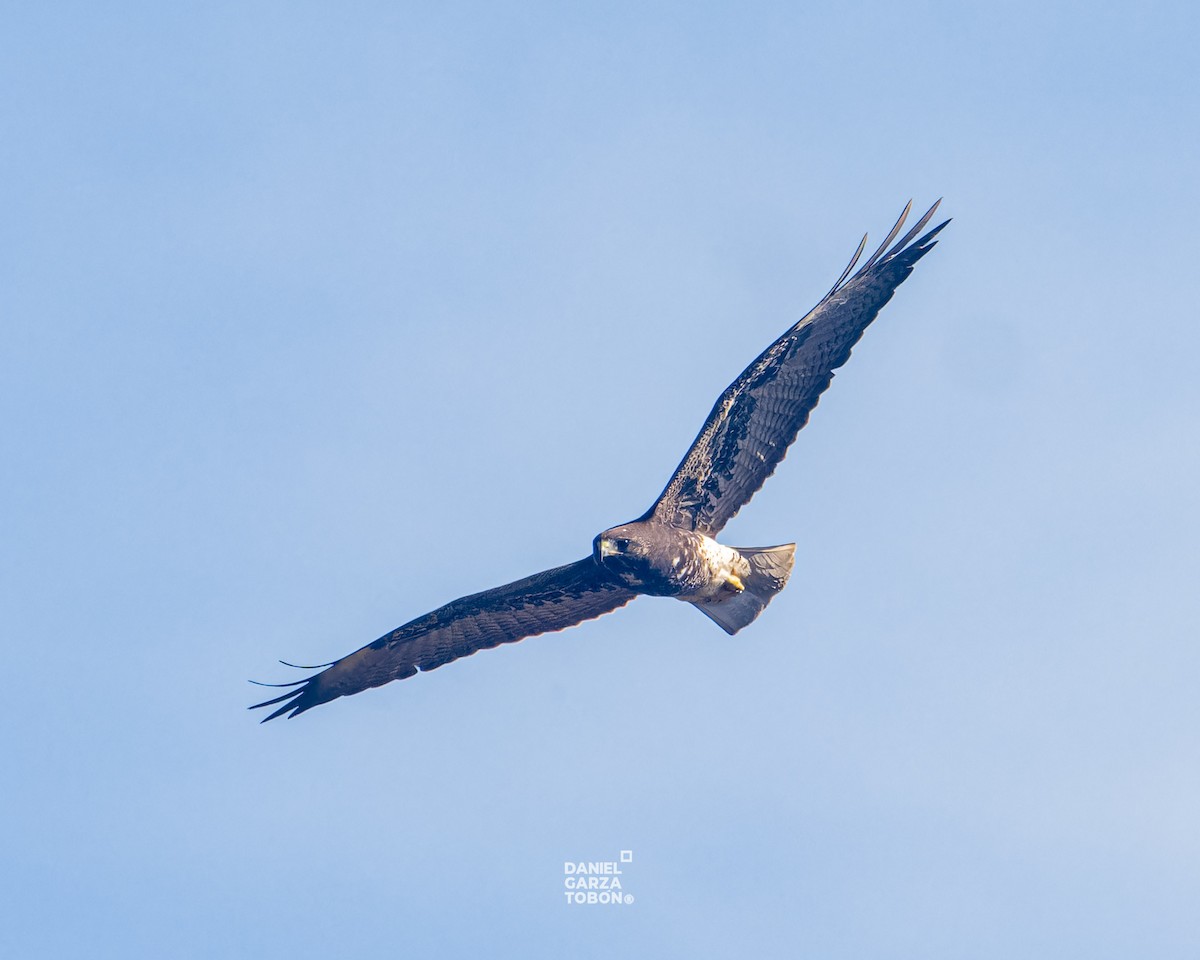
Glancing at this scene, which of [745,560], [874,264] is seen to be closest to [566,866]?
[745,560]

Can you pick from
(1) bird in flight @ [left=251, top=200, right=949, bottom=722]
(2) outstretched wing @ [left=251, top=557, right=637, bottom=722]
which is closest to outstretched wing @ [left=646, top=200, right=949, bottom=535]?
(1) bird in flight @ [left=251, top=200, right=949, bottom=722]

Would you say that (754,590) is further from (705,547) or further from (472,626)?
(472,626)

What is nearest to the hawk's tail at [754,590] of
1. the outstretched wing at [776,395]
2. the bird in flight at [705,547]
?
the bird in flight at [705,547]

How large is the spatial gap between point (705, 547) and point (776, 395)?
1.44 m

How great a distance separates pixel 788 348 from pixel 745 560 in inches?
76.0

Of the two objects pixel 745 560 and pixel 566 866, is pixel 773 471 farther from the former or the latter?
pixel 566 866

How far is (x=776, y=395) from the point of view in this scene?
14102 millimetres

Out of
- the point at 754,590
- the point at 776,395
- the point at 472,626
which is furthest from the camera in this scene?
the point at 472,626

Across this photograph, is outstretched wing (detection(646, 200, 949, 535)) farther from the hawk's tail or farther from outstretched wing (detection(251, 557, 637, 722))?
outstretched wing (detection(251, 557, 637, 722))

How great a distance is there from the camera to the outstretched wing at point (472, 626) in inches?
591

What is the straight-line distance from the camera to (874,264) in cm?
1395

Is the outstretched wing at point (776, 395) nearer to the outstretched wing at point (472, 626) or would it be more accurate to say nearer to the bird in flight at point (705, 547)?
the bird in flight at point (705, 547)

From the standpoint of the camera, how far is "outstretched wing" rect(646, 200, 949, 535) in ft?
45.7

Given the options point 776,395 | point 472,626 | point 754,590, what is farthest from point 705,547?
point 472,626
